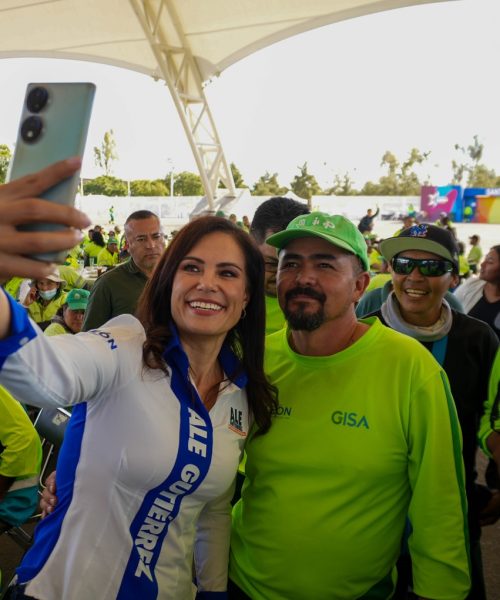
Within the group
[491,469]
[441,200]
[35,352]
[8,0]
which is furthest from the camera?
[441,200]

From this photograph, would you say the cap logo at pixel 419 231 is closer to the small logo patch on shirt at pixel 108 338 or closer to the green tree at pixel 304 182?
the small logo patch on shirt at pixel 108 338

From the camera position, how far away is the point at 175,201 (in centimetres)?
2984

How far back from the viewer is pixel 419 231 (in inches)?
101

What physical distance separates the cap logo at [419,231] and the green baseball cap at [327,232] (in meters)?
0.77

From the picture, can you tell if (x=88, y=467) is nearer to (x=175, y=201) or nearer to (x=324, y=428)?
(x=324, y=428)

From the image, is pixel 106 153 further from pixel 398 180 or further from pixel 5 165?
pixel 5 165

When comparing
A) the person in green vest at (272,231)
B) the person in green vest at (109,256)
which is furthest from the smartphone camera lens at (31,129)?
the person in green vest at (109,256)

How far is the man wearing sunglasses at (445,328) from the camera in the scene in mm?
2135

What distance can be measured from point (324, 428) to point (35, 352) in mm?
930

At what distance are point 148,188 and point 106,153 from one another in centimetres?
885

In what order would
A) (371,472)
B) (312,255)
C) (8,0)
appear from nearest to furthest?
(371,472), (312,255), (8,0)

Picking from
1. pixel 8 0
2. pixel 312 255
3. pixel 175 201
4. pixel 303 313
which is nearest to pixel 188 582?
pixel 303 313

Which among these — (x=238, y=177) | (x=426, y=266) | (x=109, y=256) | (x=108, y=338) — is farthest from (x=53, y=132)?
(x=238, y=177)

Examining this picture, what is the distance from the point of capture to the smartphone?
0.73 metres
